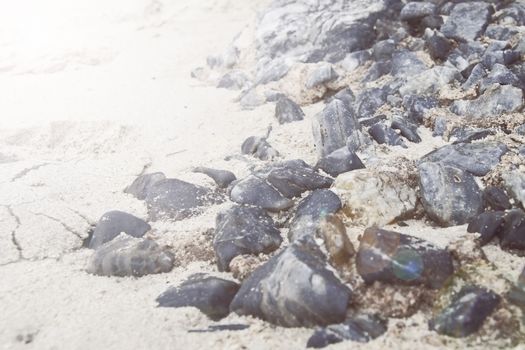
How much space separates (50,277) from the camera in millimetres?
2248

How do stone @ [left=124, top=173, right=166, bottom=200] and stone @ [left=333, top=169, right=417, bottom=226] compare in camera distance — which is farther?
stone @ [left=124, top=173, right=166, bottom=200]

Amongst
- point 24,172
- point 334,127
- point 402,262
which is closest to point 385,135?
point 334,127

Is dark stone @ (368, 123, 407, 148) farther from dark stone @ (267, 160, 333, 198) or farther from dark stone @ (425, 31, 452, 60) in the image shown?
dark stone @ (425, 31, 452, 60)

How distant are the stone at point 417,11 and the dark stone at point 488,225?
3.38 m

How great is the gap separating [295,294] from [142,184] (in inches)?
70.7

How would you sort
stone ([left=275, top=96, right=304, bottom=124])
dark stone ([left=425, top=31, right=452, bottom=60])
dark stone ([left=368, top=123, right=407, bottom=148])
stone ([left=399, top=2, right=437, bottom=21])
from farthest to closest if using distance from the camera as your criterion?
stone ([left=399, top=2, right=437, bottom=21]) < dark stone ([left=425, top=31, right=452, bottom=60]) < stone ([left=275, top=96, right=304, bottom=124]) < dark stone ([left=368, top=123, right=407, bottom=148])

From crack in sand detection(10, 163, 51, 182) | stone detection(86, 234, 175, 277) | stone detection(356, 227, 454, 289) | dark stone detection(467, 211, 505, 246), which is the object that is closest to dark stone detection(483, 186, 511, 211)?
dark stone detection(467, 211, 505, 246)

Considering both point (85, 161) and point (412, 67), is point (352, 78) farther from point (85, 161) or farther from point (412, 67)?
point (85, 161)

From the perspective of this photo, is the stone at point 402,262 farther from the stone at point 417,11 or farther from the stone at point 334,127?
the stone at point 417,11

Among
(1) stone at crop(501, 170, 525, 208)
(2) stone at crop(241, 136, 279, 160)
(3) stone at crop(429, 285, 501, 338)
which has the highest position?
(3) stone at crop(429, 285, 501, 338)

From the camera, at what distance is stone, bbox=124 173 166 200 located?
3076 millimetres

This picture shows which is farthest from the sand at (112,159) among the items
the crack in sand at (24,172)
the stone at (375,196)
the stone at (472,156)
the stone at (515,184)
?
the stone at (515,184)

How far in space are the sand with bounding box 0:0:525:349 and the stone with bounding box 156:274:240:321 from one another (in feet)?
0.16

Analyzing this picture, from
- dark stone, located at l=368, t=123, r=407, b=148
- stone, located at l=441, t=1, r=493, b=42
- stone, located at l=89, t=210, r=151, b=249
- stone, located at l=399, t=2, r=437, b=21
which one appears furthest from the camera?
stone, located at l=399, t=2, r=437, b=21
